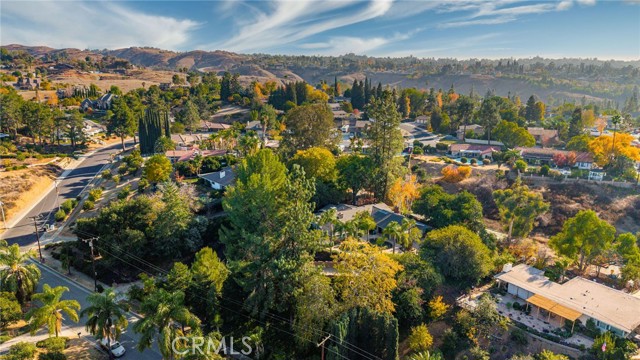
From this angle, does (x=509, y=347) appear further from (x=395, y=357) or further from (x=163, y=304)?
(x=163, y=304)

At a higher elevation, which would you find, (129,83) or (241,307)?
(129,83)

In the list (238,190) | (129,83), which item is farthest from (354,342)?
(129,83)

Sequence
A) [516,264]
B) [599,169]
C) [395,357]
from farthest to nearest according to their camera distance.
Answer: [599,169]
[516,264]
[395,357]

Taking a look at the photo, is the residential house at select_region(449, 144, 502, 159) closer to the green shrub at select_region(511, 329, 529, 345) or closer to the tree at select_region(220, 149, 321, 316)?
the green shrub at select_region(511, 329, 529, 345)

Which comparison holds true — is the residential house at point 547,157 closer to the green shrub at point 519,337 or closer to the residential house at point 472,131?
the residential house at point 472,131

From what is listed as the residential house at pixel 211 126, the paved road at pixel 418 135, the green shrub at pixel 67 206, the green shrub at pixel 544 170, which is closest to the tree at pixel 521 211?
the green shrub at pixel 544 170

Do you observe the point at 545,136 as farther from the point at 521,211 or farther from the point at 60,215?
the point at 60,215
